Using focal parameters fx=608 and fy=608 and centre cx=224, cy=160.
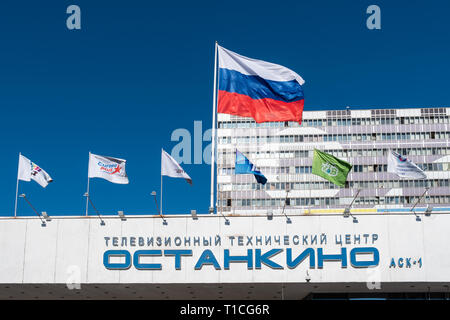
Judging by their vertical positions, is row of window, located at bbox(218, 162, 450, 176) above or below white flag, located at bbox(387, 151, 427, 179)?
above

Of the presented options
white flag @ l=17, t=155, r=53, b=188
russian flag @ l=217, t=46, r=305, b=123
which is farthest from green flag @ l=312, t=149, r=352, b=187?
white flag @ l=17, t=155, r=53, b=188

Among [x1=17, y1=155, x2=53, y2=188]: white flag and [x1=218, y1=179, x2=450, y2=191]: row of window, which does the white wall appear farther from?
[x1=218, y1=179, x2=450, y2=191]: row of window

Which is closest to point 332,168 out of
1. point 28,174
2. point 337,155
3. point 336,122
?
point 28,174

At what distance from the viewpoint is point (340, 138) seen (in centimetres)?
11569

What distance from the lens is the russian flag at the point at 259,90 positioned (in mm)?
35125

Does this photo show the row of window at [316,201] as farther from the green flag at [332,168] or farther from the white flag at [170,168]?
the green flag at [332,168]

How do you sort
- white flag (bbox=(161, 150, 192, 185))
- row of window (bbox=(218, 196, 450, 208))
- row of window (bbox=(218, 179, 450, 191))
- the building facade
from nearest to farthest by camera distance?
white flag (bbox=(161, 150, 192, 185)) < row of window (bbox=(218, 196, 450, 208)) < the building facade < row of window (bbox=(218, 179, 450, 191))

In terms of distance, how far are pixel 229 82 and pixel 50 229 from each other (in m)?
14.3

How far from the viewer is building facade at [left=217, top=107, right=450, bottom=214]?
113 m

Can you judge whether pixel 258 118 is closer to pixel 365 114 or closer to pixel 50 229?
pixel 50 229

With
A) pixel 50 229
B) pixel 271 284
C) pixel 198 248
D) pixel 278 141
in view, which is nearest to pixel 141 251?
pixel 198 248

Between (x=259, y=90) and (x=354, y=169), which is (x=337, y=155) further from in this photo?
(x=259, y=90)

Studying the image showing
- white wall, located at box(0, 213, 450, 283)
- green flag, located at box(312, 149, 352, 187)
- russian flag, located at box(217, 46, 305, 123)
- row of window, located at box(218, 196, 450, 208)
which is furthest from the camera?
row of window, located at box(218, 196, 450, 208)

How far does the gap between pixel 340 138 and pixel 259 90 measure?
82.6 meters
